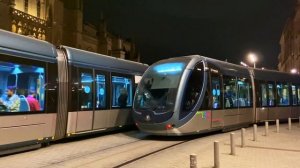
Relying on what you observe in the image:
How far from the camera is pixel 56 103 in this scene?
Result: 12.4 metres

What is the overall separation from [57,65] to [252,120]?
37.2ft

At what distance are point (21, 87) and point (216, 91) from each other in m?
8.13

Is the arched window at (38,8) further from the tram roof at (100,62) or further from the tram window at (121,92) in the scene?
the tram window at (121,92)

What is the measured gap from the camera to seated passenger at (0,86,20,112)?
34.5 feet

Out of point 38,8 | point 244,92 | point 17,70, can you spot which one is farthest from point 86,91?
point 38,8

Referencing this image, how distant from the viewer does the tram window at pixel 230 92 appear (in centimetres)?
1716

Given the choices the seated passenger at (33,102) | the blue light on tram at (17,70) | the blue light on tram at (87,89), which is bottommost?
the seated passenger at (33,102)

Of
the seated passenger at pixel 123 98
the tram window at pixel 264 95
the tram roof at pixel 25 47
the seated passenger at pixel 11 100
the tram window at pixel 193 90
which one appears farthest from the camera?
the tram window at pixel 264 95

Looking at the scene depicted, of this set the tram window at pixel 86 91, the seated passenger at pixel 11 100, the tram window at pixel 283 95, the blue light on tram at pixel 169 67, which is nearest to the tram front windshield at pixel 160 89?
the blue light on tram at pixel 169 67

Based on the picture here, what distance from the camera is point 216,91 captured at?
53.1 ft

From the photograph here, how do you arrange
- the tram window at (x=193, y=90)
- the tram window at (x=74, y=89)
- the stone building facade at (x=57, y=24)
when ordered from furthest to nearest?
the stone building facade at (x=57, y=24), the tram window at (x=193, y=90), the tram window at (x=74, y=89)

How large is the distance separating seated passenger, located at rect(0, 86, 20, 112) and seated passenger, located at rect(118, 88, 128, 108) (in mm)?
5905

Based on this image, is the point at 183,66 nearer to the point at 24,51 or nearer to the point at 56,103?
the point at 56,103

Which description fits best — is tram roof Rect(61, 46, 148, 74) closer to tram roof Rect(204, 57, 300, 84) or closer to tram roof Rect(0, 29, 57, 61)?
tram roof Rect(0, 29, 57, 61)
